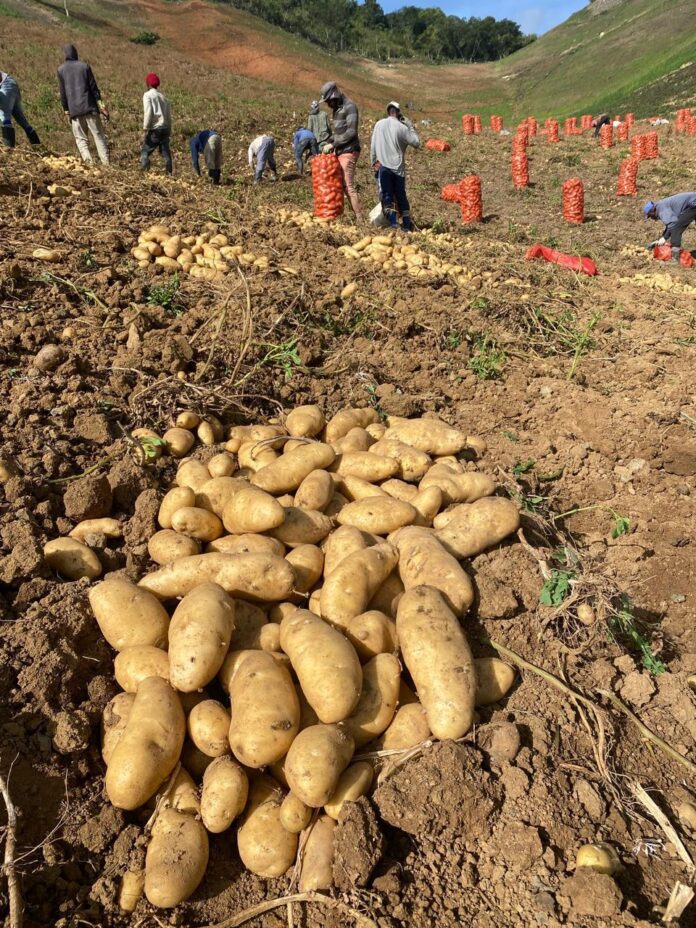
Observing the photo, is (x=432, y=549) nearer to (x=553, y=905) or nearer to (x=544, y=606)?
(x=544, y=606)

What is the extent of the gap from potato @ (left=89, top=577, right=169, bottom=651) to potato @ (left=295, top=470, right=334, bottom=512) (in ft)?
2.38

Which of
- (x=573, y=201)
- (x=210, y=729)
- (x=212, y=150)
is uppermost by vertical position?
(x=212, y=150)

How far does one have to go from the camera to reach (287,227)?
6.31m

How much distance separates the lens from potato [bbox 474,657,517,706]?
1.95 meters

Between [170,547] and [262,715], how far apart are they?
2.73 ft

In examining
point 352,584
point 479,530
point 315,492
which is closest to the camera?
point 352,584

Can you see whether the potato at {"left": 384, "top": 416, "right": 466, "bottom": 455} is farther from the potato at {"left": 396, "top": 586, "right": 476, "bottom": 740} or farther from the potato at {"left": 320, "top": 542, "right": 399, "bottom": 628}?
the potato at {"left": 396, "top": 586, "right": 476, "bottom": 740}

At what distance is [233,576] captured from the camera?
6.94 feet

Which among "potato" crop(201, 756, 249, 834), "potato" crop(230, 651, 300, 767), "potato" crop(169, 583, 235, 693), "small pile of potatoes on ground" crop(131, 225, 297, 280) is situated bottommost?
"potato" crop(201, 756, 249, 834)

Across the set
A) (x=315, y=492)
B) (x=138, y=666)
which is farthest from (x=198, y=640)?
(x=315, y=492)

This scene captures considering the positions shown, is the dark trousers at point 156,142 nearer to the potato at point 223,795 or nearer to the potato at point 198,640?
the potato at point 198,640

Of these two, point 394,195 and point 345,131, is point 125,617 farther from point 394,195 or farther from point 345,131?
point 345,131

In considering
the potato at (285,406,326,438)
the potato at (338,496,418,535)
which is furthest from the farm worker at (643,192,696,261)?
the potato at (338,496,418,535)

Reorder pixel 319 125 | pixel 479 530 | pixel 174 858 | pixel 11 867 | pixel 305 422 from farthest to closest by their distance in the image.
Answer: pixel 319 125
pixel 305 422
pixel 479 530
pixel 174 858
pixel 11 867
